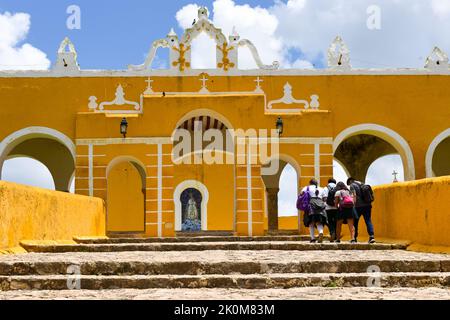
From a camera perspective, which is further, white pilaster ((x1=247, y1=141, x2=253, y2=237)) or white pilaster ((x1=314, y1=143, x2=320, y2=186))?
white pilaster ((x1=314, y1=143, x2=320, y2=186))

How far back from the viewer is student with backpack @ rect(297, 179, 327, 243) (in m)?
11.8

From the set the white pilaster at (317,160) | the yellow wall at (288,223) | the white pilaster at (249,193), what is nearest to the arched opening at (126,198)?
the yellow wall at (288,223)

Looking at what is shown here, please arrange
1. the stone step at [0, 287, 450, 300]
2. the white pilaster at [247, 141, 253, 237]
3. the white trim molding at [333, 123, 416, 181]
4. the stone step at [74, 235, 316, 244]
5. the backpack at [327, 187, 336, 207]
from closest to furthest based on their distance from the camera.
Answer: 1. the stone step at [0, 287, 450, 300]
2. the backpack at [327, 187, 336, 207]
3. the stone step at [74, 235, 316, 244]
4. the white pilaster at [247, 141, 253, 237]
5. the white trim molding at [333, 123, 416, 181]

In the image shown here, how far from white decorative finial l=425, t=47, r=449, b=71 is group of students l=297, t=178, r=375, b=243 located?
25.0 ft

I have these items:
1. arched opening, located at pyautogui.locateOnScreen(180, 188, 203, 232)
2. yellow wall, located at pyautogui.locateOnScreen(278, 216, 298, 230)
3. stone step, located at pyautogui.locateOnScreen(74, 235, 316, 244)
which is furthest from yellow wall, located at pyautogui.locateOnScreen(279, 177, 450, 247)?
arched opening, located at pyautogui.locateOnScreen(180, 188, 203, 232)

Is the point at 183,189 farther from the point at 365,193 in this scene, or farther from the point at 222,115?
the point at 365,193

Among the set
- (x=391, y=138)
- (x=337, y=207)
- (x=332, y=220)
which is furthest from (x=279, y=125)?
(x=337, y=207)

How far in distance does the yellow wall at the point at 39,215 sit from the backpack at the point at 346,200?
4787 mm

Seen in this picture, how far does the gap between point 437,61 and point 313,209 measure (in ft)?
28.4

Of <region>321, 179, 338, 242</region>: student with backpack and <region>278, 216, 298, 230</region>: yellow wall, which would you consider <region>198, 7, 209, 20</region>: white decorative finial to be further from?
<region>278, 216, 298, 230</region>: yellow wall

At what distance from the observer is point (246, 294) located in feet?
18.0

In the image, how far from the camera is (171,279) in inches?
237
